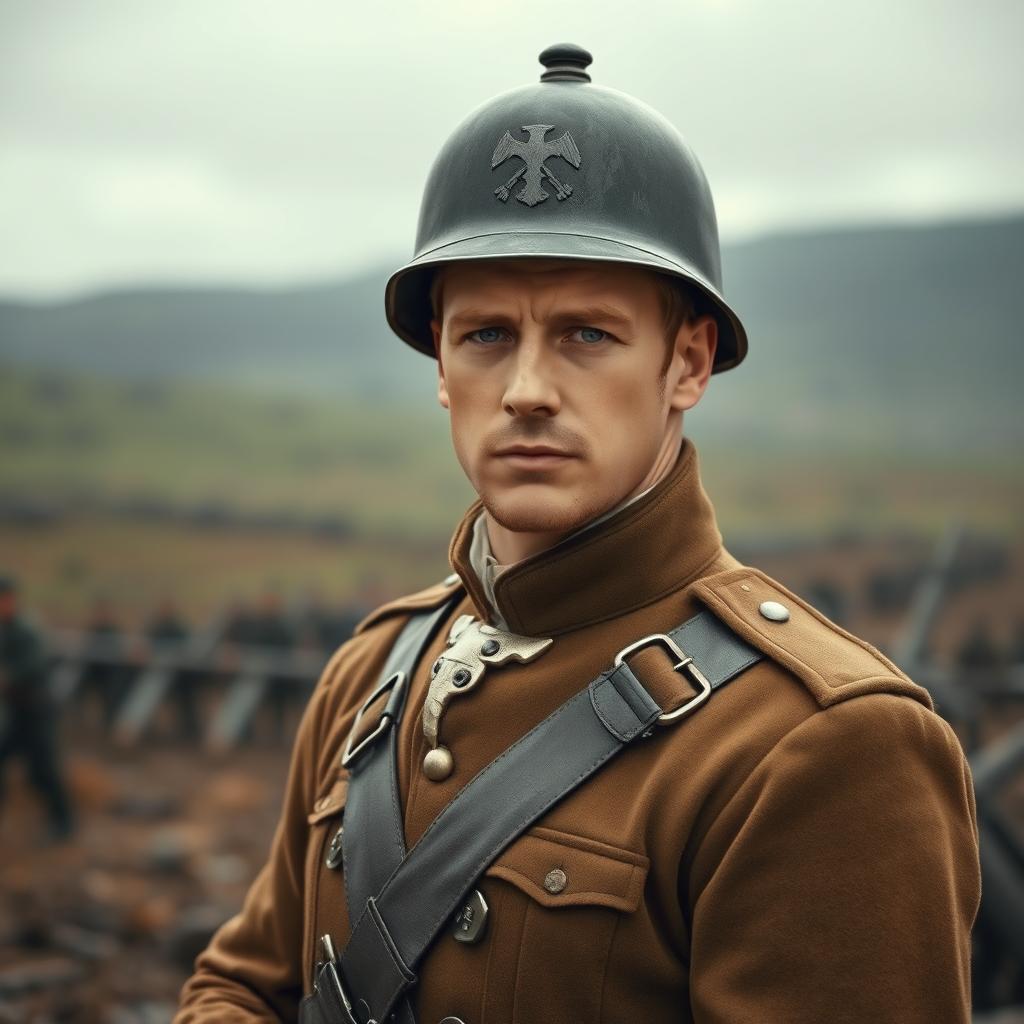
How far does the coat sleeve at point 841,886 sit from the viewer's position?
5.97 feet

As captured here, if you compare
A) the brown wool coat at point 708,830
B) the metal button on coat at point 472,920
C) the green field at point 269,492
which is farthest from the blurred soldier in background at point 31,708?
the green field at point 269,492

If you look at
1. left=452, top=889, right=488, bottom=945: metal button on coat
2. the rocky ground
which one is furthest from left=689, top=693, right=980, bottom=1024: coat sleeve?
the rocky ground

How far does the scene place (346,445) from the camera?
4141cm

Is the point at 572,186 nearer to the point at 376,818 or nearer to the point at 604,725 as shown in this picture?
the point at 604,725

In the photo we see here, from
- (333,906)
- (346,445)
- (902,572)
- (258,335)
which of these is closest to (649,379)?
(333,906)

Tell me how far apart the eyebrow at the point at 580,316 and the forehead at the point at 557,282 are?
20 millimetres

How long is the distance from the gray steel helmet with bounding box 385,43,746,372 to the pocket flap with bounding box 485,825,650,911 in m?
0.99

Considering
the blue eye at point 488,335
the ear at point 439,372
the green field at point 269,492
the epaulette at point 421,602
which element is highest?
the blue eye at point 488,335

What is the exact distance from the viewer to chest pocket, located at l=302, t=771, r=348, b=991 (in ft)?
7.70

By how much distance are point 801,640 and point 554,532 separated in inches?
18.9

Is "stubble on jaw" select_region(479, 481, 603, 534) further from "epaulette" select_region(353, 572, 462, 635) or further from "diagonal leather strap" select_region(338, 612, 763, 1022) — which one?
"epaulette" select_region(353, 572, 462, 635)

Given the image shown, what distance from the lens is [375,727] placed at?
8.14ft

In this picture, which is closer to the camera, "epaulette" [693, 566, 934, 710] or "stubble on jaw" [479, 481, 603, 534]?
"epaulette" [693, 566, 934, 710]

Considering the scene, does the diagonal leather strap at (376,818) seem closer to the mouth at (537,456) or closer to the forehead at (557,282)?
the mouth at (537,456)
